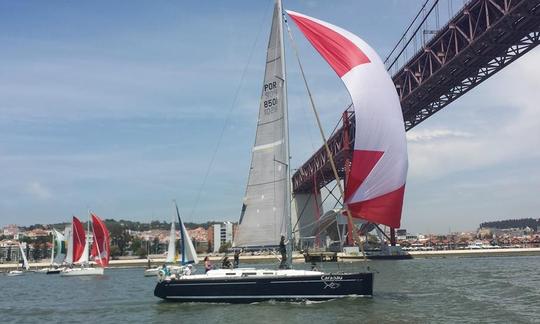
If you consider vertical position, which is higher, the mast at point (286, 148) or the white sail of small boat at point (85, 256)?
the mast at point (286, 148)

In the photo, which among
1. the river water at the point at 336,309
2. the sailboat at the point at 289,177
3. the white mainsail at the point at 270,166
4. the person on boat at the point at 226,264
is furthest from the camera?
the person on boat at the point at 226,264

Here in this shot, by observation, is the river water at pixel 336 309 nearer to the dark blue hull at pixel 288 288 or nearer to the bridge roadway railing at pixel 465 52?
the dark blue hull at pixel 288 288

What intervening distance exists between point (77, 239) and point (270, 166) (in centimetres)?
3167

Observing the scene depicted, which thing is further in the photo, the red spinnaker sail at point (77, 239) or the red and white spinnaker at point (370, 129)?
the red spinnaker sail at point (77, 239)

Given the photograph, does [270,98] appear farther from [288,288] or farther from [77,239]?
[77,239]

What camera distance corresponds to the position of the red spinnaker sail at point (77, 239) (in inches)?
1642

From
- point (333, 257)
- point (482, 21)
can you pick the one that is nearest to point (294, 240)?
point (482, 21)

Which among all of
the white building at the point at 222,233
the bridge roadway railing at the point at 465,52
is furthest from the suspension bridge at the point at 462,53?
the white building at the point at 222,233

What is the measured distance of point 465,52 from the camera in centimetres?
2720

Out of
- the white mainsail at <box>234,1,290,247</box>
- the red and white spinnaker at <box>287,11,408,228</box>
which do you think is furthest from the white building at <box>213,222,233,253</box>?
the red and white spinnaker at <box>287,11,408,228</box>

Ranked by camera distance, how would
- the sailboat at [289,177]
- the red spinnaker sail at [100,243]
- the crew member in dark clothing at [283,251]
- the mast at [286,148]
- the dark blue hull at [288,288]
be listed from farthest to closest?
the red spinnaker sail at [100,243] → the mast at [286,148] → the crew member in dark clothing at [283,251] → the dark blue hull at [288,288] → the sailboat at [289,177]

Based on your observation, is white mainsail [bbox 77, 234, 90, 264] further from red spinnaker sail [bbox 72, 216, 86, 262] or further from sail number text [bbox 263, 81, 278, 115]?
sail number text [bbox 263, 81, 278, 115]

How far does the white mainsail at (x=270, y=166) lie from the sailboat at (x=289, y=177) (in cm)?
2

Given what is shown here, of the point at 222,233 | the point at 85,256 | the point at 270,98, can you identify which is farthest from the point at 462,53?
the point at 222,233
